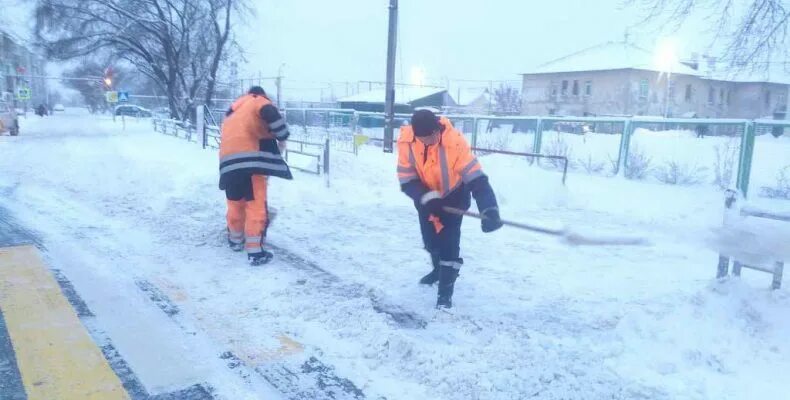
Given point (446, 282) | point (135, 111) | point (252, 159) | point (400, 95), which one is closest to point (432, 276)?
point (446, 282)

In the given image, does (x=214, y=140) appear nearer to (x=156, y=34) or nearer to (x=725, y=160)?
(x=156, y=34)

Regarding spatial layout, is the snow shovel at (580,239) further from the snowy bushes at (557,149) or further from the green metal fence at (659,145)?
the snowy bushes at (557,149)

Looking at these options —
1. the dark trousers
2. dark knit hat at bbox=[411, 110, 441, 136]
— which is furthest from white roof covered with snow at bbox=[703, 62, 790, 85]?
dark knit hat at bbox=[411, 110, 441, 136]

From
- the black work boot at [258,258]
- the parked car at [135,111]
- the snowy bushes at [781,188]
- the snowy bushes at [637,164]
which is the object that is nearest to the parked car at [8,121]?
the black work boot at [258,258]

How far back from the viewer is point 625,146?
12.1 meters

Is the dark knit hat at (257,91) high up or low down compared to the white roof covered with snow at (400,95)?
down

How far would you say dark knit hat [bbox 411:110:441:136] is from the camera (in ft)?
13.5

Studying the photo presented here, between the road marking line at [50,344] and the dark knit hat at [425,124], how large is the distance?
95.7 inches

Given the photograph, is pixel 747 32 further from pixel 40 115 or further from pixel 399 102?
pixel 40 115

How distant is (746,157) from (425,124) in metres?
7.63

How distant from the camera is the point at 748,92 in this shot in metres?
44.6

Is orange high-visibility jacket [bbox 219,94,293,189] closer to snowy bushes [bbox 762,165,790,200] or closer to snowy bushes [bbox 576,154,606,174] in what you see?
snowy bushes [bbox 762,165,790,200]

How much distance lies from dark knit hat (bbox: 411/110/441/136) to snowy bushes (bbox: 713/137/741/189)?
320 inches

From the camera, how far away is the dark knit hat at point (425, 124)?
4125 millimetres
